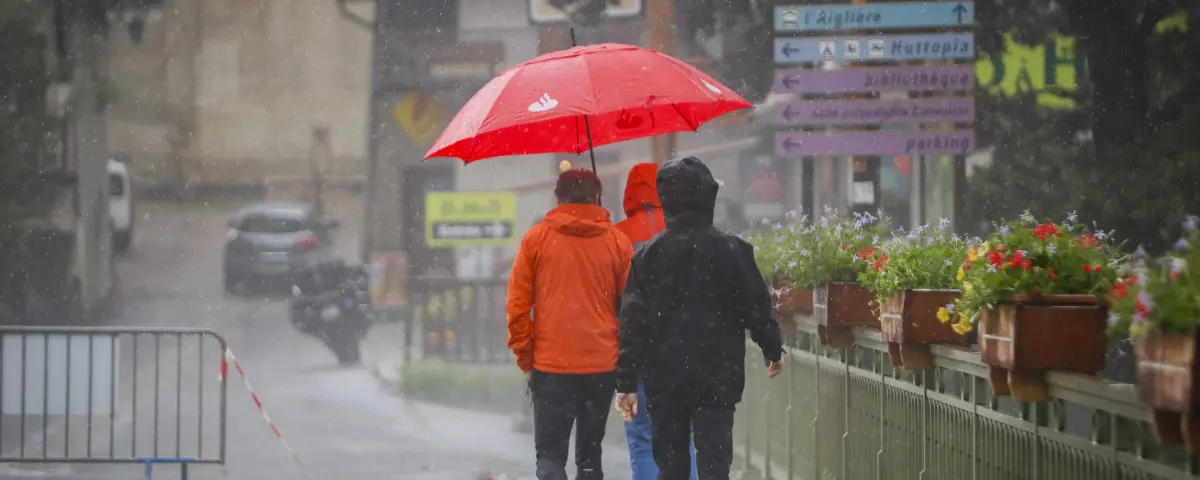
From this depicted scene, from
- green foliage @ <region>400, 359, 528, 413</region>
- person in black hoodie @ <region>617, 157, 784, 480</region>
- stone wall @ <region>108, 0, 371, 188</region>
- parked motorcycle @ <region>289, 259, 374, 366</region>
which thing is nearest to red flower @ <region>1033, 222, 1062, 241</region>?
person in black hoodie @ <region>617, 157, 784, 480</region>

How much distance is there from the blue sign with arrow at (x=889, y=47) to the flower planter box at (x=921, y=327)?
9.51 m

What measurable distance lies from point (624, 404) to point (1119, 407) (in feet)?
6.05

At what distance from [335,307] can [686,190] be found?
13.0 m

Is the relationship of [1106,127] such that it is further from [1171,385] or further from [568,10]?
[1171,385]

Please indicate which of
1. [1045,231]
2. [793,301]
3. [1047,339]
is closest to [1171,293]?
[1047,339]

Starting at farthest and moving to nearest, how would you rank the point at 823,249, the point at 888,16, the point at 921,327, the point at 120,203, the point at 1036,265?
the point at 120,203 < the point at 888,16 < the point at 823,249 < the point at 921,327 < the point at 1036,265

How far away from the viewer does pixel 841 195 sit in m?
15.5

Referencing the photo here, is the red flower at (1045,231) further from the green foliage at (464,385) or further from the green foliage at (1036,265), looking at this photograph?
the green foliage at (464,385)

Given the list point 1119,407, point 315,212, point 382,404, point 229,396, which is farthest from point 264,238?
point 1119,407

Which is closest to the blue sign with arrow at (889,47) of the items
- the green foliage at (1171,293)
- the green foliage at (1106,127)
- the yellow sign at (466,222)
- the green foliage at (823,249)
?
the green foliage at (1106,127)

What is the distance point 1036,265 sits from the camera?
4.15 metres

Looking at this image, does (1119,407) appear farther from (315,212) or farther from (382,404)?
(315,212)

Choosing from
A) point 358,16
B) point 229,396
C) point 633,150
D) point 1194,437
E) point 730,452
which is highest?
point 358,16

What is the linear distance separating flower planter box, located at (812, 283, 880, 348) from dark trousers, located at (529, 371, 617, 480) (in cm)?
132
